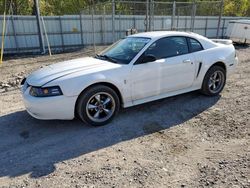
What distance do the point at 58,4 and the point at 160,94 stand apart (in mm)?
24862

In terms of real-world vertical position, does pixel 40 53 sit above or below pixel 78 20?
below

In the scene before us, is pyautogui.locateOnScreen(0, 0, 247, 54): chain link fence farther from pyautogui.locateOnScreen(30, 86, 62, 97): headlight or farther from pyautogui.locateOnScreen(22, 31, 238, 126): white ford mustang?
pyautogui.locateOnScreen(30, 86, 62, 97): headlight

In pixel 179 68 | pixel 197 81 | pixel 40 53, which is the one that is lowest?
pixel 40 53

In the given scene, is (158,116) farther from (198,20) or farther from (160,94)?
(198,20)

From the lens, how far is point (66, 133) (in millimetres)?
4191

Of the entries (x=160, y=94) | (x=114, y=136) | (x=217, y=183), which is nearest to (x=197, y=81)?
(x=160, y=94)

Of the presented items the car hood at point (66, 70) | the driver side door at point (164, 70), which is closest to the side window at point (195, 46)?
the driver side door at point (164, 70)

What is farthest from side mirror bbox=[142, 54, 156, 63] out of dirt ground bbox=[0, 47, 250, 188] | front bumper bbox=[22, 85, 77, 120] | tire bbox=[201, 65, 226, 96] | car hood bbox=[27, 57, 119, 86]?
tire bbox=[201, 65, 226, 96]

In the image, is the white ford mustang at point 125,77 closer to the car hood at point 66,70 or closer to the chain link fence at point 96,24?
the car hood at point 66,70

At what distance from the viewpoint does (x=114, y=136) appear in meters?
4.04

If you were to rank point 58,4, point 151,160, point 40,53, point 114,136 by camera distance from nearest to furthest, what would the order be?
1. point 151,160
2. point 114,136
3. point 40,53
4. point 58,4

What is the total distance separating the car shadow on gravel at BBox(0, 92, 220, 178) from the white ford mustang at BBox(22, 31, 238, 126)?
0.30 meters

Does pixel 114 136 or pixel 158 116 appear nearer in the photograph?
pixel 114 136

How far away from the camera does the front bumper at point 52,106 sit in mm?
3930
